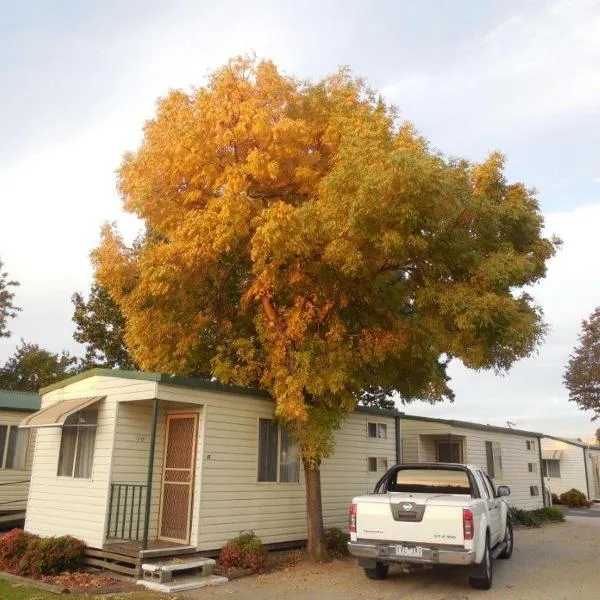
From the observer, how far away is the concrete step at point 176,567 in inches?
372

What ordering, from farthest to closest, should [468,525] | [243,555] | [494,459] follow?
1. [494,459]
2. [243,555]
3. [468,525]

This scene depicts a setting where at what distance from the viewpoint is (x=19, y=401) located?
57.4ft

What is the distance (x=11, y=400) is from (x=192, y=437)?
858 centimetres

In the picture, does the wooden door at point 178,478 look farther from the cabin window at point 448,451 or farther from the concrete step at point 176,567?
the cabin window at point 448,451

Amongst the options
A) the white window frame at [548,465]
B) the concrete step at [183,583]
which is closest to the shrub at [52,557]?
the concrete step at [183,583]

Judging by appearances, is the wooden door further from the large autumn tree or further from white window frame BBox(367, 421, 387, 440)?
white window frame BBox(367, 421, 387, 440)

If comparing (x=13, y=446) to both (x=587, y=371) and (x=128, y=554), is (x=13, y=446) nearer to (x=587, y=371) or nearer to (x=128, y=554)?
(x=128, y=554)

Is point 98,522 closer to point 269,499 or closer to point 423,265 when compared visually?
point 269,499

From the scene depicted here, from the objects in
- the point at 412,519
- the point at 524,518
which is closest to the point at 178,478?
the point at 412,519

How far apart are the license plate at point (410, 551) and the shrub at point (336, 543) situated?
3552 mm

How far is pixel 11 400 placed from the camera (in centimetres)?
1747

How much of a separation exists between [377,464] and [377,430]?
2.77ft

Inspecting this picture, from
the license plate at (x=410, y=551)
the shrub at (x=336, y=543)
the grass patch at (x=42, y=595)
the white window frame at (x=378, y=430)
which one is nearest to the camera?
the grass patch at (x=42, y=595)

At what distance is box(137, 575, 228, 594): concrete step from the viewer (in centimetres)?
902
